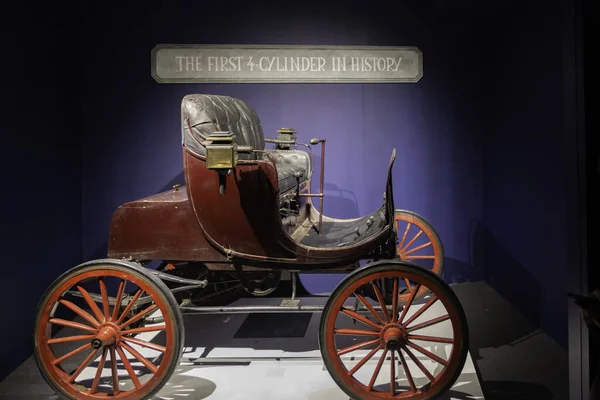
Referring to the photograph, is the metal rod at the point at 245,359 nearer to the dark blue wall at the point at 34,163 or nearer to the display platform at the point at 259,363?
the display platform at the point at 259,363

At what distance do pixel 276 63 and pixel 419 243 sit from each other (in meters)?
1.73

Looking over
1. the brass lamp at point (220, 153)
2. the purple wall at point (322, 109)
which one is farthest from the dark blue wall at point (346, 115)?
the brass lamp at point (220, 153)

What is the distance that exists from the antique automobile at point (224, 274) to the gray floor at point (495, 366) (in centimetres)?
19

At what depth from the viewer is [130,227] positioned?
10.2 ft

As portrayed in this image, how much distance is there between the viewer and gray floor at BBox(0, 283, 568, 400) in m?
2.93

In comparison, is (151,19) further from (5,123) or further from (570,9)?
(570,9)

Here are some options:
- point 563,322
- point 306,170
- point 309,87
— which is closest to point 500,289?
point 563,322

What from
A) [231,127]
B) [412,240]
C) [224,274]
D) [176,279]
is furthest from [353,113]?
[176,279]

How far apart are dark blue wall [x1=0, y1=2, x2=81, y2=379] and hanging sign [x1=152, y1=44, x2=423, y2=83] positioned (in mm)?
714

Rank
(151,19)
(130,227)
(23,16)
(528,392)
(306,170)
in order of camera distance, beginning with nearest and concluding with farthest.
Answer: (528,392), (130,227), (23,16), (306,170), (151,19)

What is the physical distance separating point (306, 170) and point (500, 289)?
1657mm

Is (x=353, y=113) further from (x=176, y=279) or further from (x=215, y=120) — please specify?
(x=176, y=279)

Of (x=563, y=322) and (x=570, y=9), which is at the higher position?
(x=570, y=9)

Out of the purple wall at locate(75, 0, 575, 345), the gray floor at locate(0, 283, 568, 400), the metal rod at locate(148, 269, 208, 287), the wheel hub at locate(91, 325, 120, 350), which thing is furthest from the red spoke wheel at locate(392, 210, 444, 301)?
the wheel hub at locate(91, 325, 120, 350)
